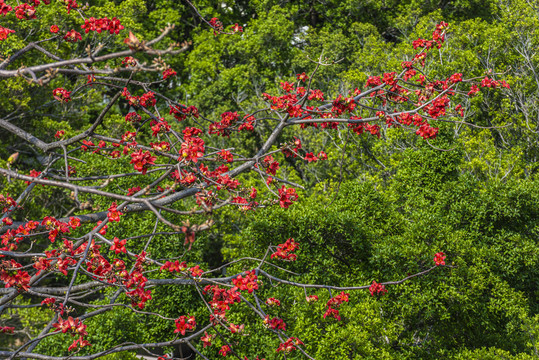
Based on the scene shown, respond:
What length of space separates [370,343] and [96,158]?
7.89 m

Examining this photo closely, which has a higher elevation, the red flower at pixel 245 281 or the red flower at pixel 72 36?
the red flower at pixel 72 36

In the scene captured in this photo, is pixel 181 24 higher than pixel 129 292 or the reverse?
the reverse

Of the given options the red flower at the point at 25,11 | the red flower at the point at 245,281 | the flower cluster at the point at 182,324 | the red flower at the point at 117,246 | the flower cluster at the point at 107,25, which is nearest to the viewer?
the flower cluster at the point at 107,25

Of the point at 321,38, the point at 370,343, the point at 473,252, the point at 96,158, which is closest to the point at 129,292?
the point at 370,343

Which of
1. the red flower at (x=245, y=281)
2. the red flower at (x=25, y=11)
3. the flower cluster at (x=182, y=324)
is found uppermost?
the red flower at (x=25, y=11)

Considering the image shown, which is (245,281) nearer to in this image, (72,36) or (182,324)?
(182,324)

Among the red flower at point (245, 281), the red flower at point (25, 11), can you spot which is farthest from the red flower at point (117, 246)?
the red flower at point (25, 11)

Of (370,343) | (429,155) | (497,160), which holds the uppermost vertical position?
(429,155)

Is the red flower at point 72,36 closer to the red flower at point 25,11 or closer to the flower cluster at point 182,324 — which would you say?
the red flower at point 25,11

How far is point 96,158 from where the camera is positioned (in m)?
10.6

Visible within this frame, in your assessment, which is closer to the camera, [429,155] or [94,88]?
[429,155]

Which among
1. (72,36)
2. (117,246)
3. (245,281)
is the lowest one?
(245,281)

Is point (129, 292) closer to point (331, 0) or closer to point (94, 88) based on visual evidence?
point (94, 88)

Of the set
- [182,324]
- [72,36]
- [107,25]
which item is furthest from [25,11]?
[182,324]
